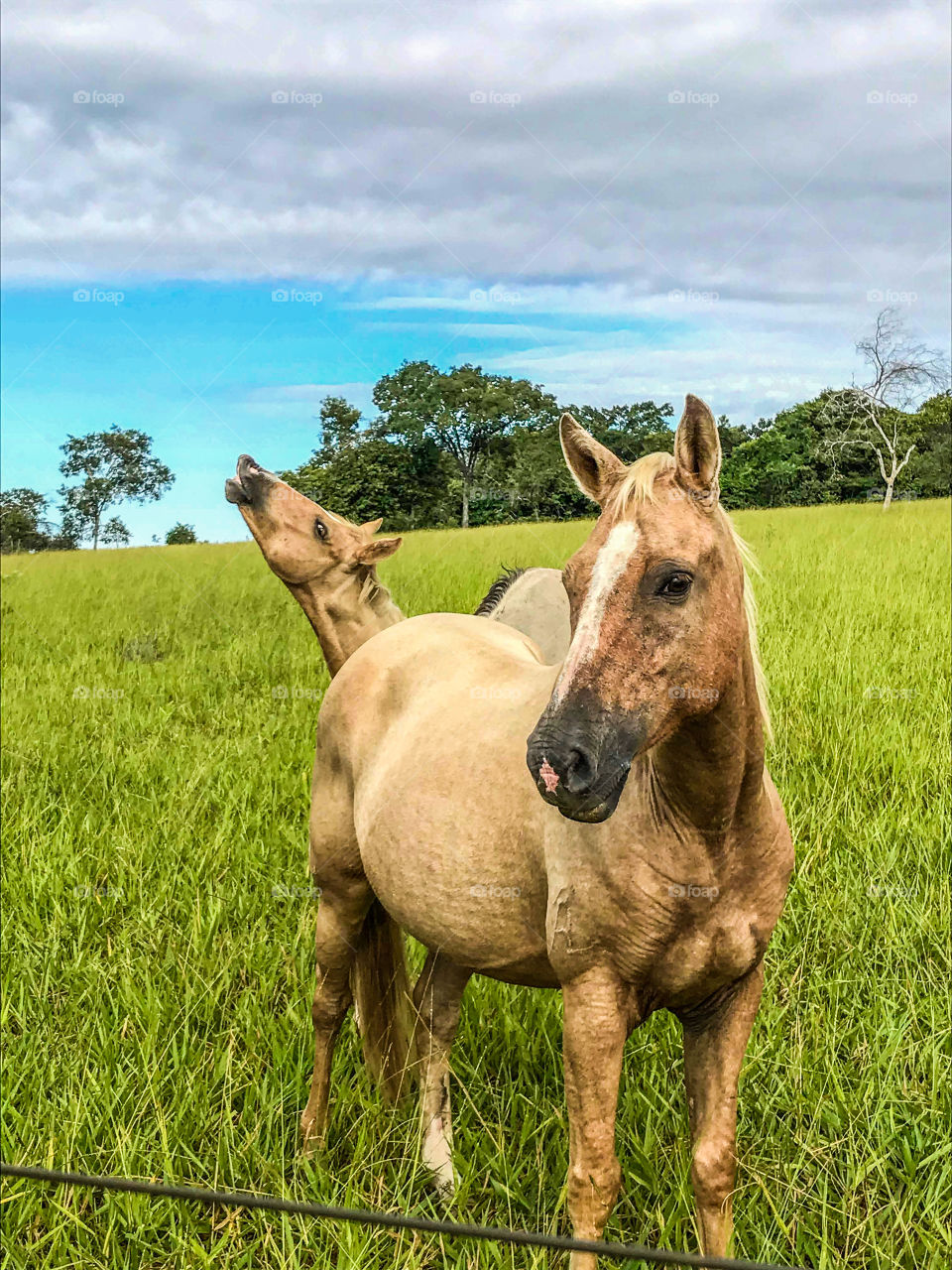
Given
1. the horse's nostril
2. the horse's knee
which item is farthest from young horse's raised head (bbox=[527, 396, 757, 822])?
the horse's knee

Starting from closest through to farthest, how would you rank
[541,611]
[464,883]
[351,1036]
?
[464,883]
[351,1036]
[541,611]

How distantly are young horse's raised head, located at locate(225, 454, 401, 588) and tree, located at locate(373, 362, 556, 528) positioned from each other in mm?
3532

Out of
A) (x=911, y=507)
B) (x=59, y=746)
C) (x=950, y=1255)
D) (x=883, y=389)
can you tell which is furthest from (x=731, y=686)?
(x=883, y=389)

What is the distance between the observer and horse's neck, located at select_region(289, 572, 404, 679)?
13.0 feet

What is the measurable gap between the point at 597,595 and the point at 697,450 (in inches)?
14.6

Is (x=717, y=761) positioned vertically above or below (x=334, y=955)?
above

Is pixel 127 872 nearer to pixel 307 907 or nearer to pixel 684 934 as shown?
pixel 307 907

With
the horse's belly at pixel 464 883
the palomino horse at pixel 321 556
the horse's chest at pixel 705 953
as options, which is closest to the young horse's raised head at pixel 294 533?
the palomino horse at pixel 321 556

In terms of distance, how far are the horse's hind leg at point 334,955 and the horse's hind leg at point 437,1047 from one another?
29cm

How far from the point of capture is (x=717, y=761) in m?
1.99

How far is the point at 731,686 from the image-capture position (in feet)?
6.41

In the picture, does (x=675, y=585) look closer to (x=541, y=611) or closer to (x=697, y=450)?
(x=697, y=450)

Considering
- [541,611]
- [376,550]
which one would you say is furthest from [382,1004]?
[541,611]

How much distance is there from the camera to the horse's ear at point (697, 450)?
1.83 meters
